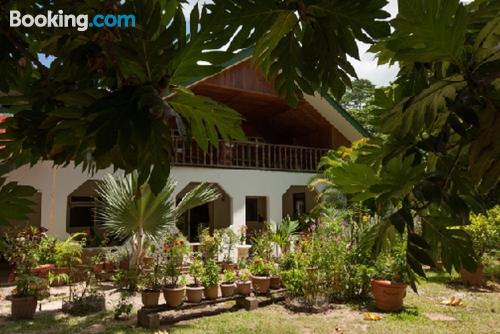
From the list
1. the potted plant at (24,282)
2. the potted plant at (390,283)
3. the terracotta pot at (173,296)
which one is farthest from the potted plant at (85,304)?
the potted plant at (390,283)

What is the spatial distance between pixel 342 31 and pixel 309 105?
1423cm

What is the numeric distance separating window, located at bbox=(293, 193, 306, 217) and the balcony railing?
2026 mm

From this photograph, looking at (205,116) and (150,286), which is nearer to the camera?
(205,116)

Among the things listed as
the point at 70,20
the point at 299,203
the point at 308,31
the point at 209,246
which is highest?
the point at 70,20

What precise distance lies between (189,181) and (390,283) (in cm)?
626

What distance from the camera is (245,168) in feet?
42.4

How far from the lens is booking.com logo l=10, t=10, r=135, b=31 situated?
84 centimetres

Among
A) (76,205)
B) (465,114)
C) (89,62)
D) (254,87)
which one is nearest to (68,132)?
(89,62)

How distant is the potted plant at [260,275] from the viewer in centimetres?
811

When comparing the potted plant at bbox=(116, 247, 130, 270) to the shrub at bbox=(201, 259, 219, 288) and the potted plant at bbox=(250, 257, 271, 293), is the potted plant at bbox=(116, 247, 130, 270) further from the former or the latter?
the potted plant at bbox=(250, 257, 271, 293)

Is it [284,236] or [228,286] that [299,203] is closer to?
[284,236]

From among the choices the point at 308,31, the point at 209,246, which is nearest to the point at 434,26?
the point at 308,31

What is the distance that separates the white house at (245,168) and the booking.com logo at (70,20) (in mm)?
7636

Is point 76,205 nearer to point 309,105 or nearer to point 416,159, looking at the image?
point 309,105
